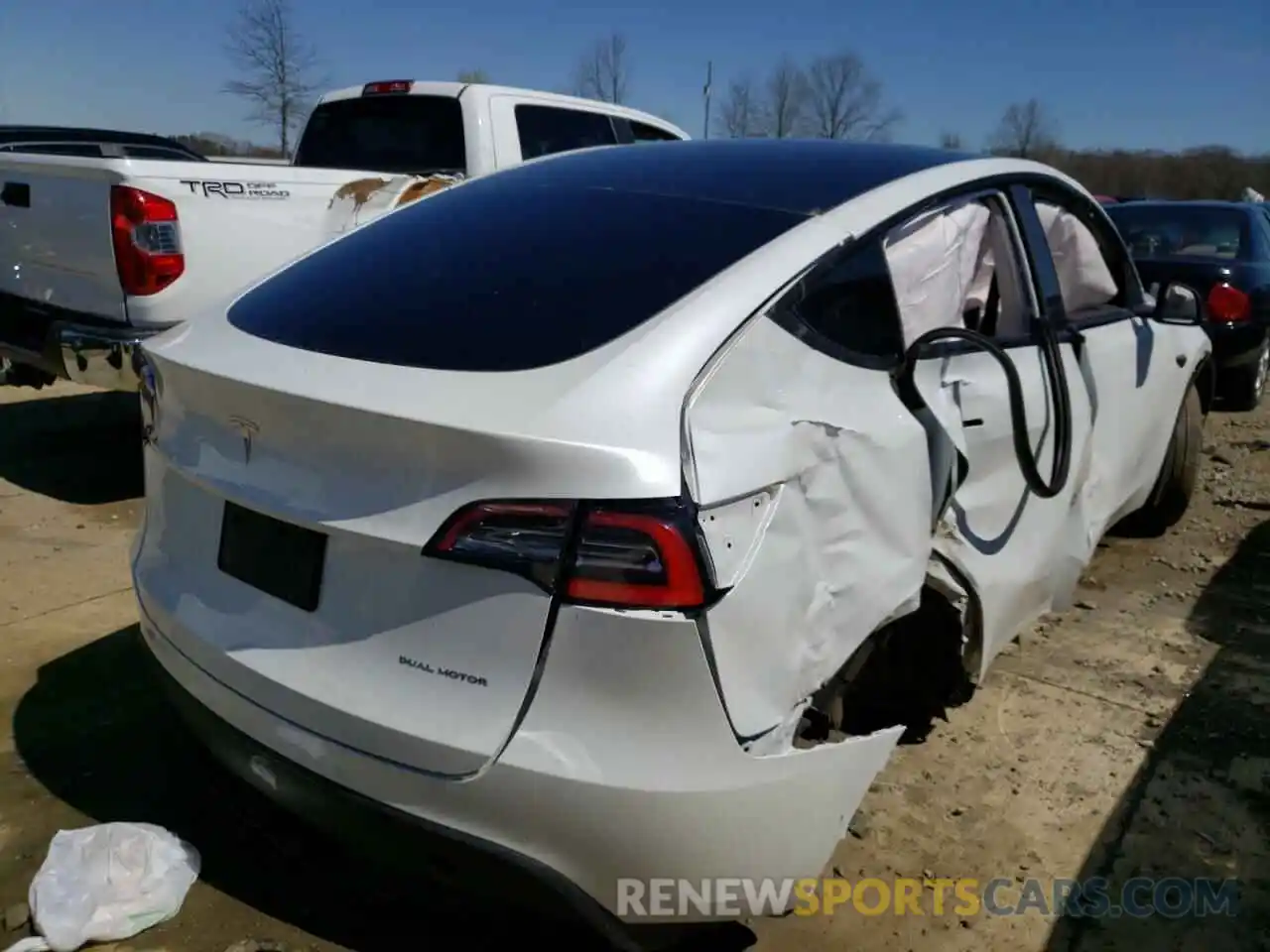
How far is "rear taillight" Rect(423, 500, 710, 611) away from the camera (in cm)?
176

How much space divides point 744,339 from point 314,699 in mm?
1047

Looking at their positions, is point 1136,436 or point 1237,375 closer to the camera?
point 1136,436

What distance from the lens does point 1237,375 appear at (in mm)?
8164

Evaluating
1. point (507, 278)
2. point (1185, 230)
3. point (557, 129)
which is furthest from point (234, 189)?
point (1185, 230)

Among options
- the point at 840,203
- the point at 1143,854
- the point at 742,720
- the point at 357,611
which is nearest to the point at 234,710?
the point at 357,611

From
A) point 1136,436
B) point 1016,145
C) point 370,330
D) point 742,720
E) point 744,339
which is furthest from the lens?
point 1016,145

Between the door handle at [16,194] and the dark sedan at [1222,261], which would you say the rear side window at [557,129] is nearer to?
the door handle at [16,194]

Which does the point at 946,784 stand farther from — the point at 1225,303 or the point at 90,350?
the point at 1225,303

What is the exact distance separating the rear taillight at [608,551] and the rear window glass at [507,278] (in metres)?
0.36

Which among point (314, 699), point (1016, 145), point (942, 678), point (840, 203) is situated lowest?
point (942, 678)

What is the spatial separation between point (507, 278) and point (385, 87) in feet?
16.2

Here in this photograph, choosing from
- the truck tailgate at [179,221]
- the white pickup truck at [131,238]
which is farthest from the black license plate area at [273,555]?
the truck tailgate at [179,221]

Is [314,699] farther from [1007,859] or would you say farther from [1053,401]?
[1053,401]

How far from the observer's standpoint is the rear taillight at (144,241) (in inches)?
186
